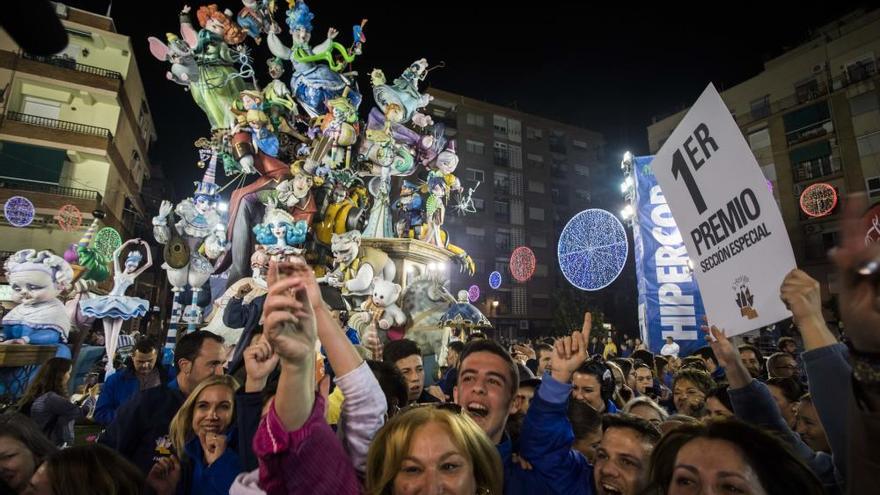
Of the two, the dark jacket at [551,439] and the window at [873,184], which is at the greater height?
the window at [873,184]

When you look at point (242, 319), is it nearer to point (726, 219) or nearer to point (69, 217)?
point (726, 219)

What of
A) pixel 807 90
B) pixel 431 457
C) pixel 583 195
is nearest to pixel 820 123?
pixel 807 90

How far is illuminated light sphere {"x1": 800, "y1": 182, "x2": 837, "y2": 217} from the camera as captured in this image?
603 inches

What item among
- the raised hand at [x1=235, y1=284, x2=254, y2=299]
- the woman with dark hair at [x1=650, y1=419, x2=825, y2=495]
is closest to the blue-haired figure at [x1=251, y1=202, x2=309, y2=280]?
the raised hand at [x1=235, y1=284, x2=254, y2=299]

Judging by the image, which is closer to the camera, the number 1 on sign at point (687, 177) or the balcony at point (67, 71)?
the number 1 on sign at point (687, 177)

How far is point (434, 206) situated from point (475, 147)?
23596mm

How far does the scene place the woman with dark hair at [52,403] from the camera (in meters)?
4.02

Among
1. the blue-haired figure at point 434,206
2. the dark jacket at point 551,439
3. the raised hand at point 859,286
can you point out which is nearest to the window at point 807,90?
the blue-haired figure at point 434,206

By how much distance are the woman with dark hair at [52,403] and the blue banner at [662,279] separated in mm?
10812

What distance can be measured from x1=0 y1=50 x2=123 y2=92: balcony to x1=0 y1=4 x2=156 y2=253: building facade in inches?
1.6

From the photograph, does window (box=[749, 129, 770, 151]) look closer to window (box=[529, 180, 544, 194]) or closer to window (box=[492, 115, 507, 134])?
window (box=[529, 180, 544, 194])

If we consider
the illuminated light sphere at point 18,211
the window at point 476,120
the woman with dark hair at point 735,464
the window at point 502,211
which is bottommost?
the woman with dark hair at point 735,464

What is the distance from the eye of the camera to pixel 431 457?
5.60ft

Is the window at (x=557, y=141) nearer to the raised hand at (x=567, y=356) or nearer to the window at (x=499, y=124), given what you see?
the window at (x=499, y=124)
